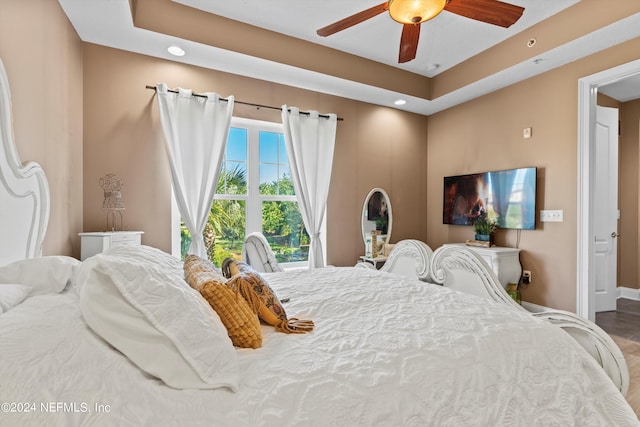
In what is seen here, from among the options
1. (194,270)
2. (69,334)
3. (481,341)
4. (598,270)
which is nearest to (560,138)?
(598,270)

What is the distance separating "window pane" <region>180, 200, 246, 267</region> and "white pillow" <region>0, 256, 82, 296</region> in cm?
203

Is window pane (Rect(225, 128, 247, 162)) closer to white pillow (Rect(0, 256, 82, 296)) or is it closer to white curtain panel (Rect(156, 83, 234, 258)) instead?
white curtain panel (Rect(156, 83, 234, 258))

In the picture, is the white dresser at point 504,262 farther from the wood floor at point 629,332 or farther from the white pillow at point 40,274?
the white pillow at point 40,274

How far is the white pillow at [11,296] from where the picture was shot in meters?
0.88

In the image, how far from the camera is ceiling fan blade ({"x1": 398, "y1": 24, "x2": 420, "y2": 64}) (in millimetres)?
2131

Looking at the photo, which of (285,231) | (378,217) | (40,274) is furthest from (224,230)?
(40,274)

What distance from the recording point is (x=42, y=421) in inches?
23.2

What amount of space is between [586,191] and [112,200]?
4.16 meters

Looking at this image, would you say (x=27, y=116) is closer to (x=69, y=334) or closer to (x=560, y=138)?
(x=69, y=334)

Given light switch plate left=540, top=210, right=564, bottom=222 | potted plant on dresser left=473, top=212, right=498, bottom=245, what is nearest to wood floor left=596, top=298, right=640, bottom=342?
light switch plate left=540, top=210, right=564, bottom=222

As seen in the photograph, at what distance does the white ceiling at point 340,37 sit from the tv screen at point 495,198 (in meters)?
1.05

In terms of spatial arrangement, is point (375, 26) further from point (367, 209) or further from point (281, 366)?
point (281, 366)

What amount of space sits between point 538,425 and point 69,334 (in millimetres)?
1381

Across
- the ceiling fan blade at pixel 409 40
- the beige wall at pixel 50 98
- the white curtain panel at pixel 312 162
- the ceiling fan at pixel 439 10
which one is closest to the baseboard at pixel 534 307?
the white curtain panel at pixel 312 162
